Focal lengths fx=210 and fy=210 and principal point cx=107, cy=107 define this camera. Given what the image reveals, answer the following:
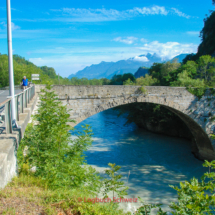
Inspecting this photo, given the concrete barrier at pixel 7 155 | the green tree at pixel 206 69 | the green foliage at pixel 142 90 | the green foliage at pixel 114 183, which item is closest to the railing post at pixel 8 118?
the concrete barrier at pixel 7 155

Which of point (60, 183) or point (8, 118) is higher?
point (8, 118)

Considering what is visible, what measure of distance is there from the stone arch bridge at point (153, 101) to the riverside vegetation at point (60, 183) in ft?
16.4

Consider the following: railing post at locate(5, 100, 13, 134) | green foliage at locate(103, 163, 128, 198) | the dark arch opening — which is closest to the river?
A: the dark arch opening

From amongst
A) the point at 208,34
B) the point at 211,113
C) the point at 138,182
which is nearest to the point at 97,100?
the point at 138,182

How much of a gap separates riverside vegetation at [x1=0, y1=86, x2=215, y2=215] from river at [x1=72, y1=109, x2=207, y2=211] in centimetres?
376

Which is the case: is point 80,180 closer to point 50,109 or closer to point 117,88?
point 50,109

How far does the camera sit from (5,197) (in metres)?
2.81

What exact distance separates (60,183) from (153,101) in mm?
8707

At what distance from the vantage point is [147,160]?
13.4m

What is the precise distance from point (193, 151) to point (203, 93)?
A: 4.76 m

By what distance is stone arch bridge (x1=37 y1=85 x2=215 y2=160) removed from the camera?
1049 centimetres

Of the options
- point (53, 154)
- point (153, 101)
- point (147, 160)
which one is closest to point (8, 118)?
point (53, 154)

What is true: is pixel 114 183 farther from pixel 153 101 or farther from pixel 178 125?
pixel 178 125

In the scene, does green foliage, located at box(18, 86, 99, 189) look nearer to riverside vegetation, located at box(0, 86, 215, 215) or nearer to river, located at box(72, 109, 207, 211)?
riverside vegetation, located at box(0, 86, 215, 215)
